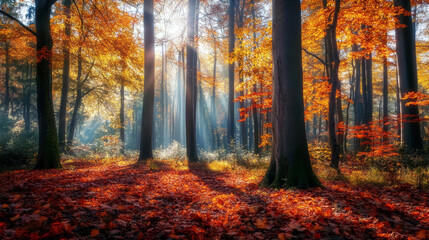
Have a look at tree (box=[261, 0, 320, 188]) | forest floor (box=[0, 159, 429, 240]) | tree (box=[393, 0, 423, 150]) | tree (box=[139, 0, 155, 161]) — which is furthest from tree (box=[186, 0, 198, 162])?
tree (box=[393, 0, 423, 150])

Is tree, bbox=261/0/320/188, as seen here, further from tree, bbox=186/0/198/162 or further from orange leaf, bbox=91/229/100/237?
tree, bbox=186/0/198/162

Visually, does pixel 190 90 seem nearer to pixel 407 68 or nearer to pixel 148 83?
pixel 148 83

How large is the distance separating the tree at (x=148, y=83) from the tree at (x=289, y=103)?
23.9ft

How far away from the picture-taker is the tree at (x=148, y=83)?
10.7m

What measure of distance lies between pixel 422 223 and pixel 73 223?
4.58 meters

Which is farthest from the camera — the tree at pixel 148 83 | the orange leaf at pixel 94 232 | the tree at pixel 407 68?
the tree at pixel 148 83

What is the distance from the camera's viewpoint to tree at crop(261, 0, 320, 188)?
507 centimetres

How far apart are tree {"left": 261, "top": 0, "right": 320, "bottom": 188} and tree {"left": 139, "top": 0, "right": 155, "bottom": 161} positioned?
727cm

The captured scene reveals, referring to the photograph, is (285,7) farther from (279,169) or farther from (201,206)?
(201,206)

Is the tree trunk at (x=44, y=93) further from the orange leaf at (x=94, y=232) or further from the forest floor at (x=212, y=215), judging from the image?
the orange leaf at (x=94, y=232)

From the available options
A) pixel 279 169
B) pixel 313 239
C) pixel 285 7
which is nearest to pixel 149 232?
pixel 313 239

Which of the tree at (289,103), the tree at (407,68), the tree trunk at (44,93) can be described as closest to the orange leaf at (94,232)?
the tree at (289,103)

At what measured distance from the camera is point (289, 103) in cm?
514

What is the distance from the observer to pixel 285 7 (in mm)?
5211
